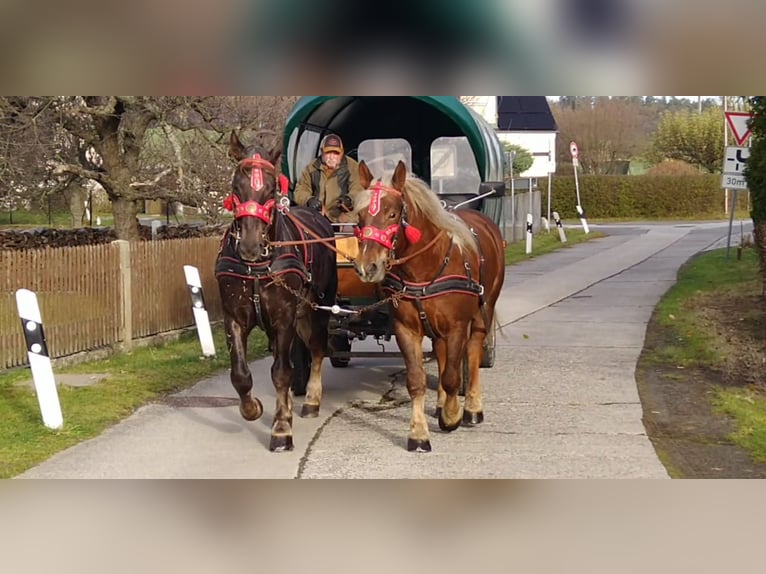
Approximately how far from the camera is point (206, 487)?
22.2 ft

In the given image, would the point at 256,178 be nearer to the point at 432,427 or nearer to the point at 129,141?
the point at 432,427

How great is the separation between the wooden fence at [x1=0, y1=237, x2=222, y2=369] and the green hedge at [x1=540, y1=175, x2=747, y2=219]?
1548 inches

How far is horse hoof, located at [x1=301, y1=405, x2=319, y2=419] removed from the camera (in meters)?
9.09

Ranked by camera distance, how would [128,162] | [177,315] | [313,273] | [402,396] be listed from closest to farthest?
[313,273] < [402,396] < [177,315] < [128,162]

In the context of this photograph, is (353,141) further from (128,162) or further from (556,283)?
(556,283)

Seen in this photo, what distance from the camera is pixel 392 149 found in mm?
11031

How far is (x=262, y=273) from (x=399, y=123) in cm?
410

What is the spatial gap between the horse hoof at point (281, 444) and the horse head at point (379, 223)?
1499 millimetres

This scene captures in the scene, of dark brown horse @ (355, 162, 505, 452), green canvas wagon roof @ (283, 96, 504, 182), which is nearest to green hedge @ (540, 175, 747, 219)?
green canvas wagon roof @ (283, 96, 504, 182)

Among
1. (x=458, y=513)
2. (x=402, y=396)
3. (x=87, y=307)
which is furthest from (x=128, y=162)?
(x=458, y=513)

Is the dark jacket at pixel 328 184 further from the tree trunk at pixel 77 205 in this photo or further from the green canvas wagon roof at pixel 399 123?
the tree trunk at pixel 77 205

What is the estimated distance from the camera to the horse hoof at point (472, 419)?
28.5 feet

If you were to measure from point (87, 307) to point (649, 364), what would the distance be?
674 cm

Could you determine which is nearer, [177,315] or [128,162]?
[177,315]
